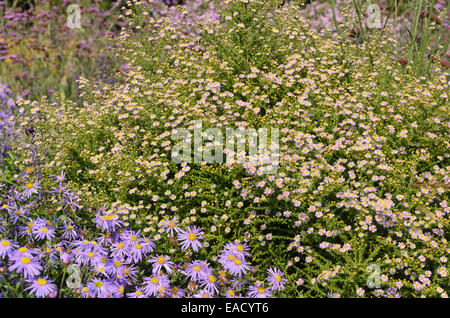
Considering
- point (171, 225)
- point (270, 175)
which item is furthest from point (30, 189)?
point (270, 175)

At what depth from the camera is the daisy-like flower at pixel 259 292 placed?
8.37 ft

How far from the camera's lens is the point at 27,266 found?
2293mm

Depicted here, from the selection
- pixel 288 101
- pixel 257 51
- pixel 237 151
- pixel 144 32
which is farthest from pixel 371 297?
pixel 144 32

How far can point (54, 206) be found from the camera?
284 centimetres

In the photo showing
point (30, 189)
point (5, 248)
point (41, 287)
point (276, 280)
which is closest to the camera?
point (41, 287)

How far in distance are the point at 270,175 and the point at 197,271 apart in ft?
2.58

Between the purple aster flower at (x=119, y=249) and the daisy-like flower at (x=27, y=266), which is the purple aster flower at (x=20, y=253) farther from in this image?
the purple aster flower at (x=119, y=249)

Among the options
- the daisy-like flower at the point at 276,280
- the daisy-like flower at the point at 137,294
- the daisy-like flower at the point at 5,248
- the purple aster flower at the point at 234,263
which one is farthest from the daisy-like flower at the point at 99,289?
the daisy-like flower at the point at 276,280

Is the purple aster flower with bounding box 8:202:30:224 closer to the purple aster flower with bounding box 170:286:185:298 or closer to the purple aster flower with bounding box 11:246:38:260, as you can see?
the purple aster flower with bounding box 11:246:38:260

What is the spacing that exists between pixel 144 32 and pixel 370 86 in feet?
7.50

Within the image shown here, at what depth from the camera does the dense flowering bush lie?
2633 millimetres

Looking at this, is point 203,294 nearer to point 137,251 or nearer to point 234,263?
point 234,263

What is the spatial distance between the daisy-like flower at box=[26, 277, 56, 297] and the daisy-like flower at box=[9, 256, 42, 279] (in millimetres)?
43

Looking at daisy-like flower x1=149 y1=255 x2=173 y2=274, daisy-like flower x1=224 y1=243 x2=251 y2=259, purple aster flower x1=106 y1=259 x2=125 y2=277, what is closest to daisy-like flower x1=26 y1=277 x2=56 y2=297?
purple aster flower x1=106 y1=259 x2=125 y2=277
